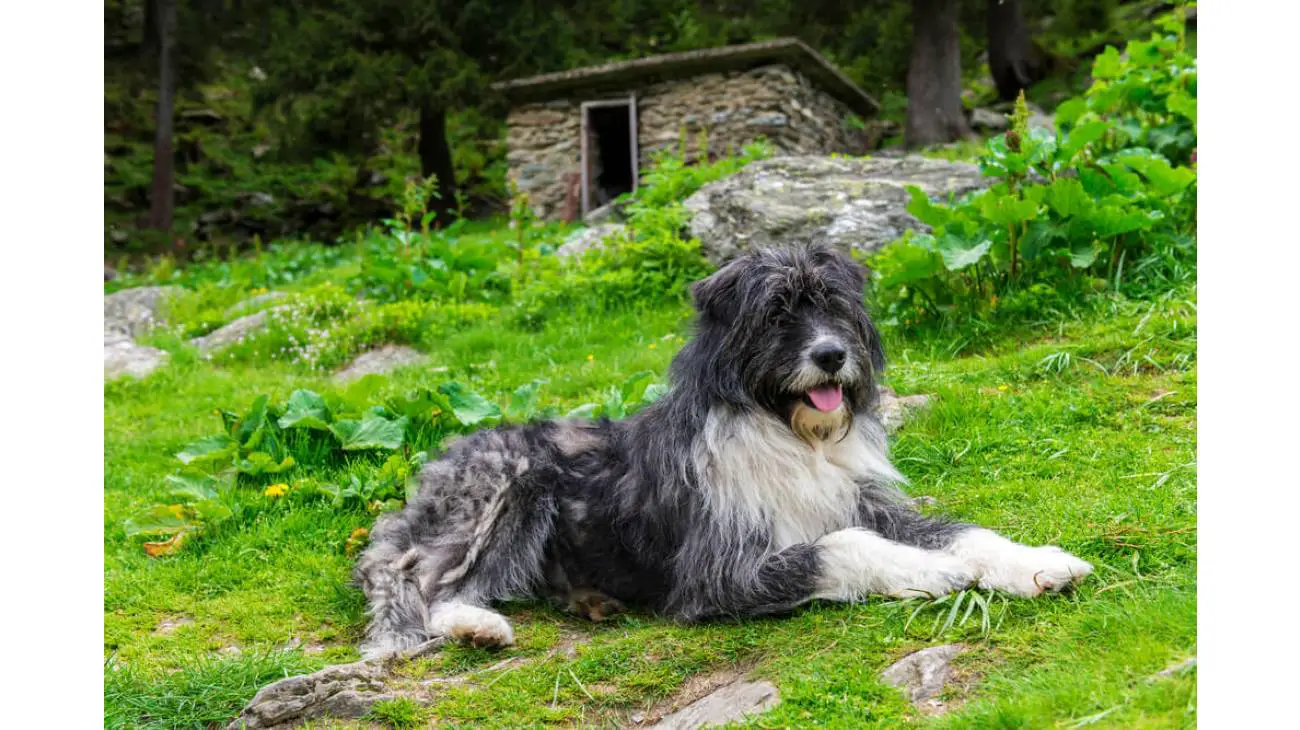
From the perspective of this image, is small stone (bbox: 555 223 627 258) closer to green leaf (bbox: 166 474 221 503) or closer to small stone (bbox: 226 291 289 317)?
small stone (bbox: 226 291 289 317)

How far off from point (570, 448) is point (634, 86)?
52.0 ft

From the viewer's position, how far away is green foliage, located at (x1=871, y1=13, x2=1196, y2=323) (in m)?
7.12

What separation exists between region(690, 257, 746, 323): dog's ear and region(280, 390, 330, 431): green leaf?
2.95 m

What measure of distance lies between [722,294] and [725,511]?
2.84 ft

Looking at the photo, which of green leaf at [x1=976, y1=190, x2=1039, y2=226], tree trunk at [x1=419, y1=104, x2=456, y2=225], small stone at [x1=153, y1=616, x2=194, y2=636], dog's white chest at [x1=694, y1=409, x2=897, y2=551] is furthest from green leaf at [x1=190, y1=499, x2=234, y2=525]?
tree trunk at [x1=419, y1=104, x2=456, y2=225]

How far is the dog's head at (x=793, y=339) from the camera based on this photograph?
406cm

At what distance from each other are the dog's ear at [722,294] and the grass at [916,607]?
1206 mm

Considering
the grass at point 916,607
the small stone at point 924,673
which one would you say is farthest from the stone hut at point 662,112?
the small stone at point 924,673

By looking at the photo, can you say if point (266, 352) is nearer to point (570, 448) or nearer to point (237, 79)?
point (570, 448)

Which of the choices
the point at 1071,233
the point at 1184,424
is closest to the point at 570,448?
the point at 1184,424

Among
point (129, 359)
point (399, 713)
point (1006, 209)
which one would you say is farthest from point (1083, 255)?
point (129, 359)

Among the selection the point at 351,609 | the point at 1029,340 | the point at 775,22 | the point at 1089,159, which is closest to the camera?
the point at 351,609

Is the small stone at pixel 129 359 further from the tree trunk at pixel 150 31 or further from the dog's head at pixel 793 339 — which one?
the tree trunk at pixel 150 31

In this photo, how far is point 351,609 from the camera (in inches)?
191
